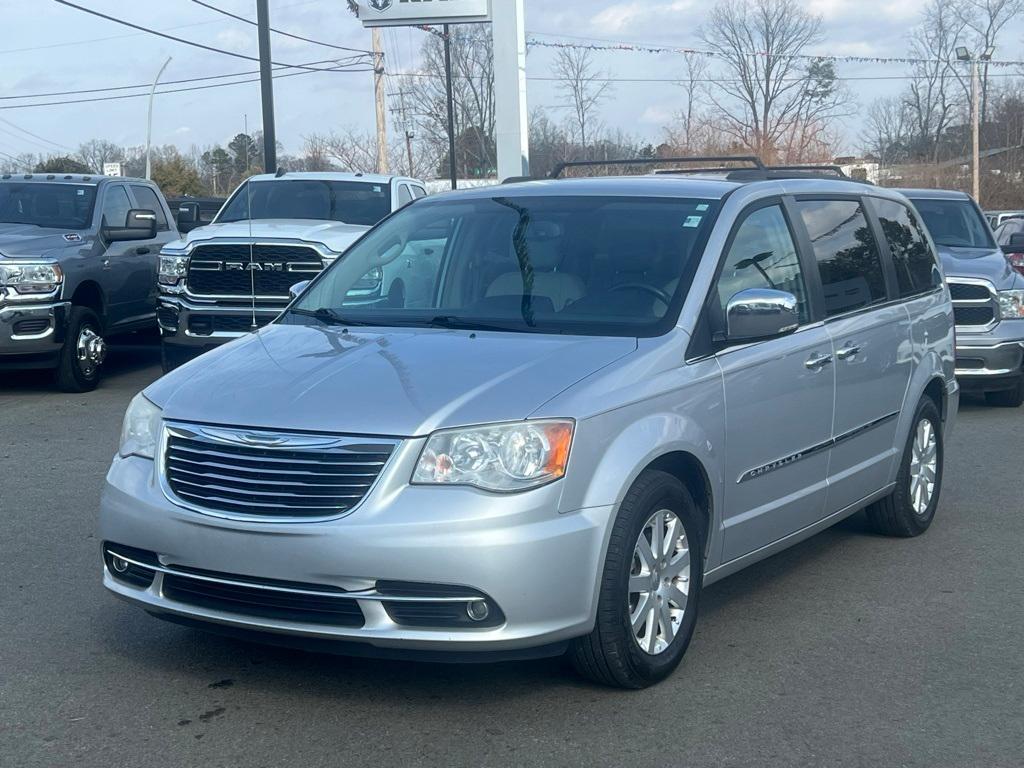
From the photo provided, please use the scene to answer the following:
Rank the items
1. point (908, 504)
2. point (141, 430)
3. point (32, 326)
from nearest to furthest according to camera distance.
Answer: point (141, 430) → point (908, 504) → point (32, 326)

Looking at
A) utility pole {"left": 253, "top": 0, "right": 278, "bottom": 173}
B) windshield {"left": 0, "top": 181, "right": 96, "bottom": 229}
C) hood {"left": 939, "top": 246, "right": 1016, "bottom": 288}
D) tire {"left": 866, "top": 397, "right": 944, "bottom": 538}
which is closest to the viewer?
tire {"left": 866, "top": 397, "right": 944, "bottom": 538}

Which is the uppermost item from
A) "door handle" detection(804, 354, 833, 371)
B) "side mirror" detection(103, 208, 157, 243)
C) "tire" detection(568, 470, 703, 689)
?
"side mirror" detection(103, 208, 157, 243)

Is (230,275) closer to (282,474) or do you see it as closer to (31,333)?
(31,333)

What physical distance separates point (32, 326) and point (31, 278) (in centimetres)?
44

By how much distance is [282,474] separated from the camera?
428cm

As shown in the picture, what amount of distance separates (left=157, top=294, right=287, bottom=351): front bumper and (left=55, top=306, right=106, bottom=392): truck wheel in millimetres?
1363

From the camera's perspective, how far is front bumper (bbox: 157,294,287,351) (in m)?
11.5

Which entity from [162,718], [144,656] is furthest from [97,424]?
[162,718]

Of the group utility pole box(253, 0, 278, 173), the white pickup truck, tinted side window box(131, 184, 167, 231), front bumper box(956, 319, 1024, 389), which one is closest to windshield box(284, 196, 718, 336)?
the white pickup truck

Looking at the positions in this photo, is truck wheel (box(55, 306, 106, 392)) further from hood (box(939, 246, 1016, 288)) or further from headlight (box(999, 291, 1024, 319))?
headlight (box(999, 291, 1024, 319))

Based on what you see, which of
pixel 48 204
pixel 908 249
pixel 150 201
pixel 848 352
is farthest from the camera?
pixel 150 201

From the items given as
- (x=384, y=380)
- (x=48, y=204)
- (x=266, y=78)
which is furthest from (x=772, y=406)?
(x=266, y=78)

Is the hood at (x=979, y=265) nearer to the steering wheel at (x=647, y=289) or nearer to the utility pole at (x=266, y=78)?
the steering wheel at (x=647, y=289)

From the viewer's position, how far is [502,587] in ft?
13.6
